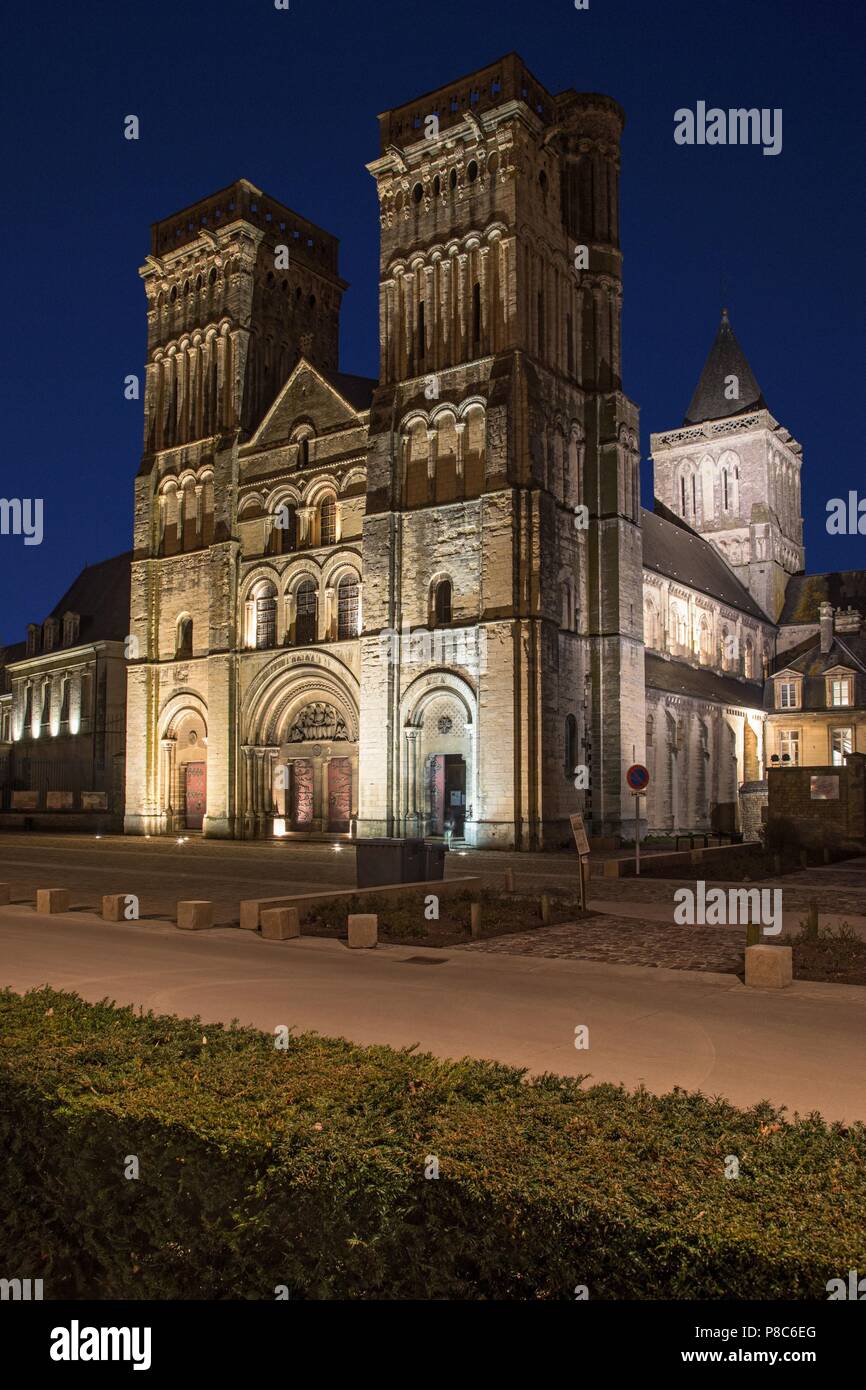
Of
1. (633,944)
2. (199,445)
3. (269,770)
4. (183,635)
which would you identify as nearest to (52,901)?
(633,944)

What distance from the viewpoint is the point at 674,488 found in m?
73.2

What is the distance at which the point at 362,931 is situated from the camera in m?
13.9

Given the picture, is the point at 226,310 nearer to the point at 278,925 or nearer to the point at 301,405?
the point at 301,405

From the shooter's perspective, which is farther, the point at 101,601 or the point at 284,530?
the point at 101,601

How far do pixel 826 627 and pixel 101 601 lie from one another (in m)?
43.0

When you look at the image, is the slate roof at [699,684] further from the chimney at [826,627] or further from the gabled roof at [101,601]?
the gabled roof at [101,601]

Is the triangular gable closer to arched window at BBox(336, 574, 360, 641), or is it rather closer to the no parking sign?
arched window at BBox(336, 574, 360, 641)

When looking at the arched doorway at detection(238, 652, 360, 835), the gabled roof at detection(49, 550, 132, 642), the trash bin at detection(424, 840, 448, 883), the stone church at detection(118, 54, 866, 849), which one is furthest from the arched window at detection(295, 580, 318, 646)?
the trash bin at detection(424, 840, 448, 883)

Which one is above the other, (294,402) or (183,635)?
(294,402)

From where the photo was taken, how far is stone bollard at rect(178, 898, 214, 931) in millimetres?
15617

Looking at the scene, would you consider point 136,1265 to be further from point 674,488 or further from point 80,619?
point 674,488

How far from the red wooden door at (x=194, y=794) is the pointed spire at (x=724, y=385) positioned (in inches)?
1720

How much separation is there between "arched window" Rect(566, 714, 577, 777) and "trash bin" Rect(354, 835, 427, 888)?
789 inches

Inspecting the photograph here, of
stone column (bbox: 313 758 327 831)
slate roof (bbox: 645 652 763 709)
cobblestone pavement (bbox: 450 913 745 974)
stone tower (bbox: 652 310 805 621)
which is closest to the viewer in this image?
cobblestone pavement (bbox: 450 913 745 974)
